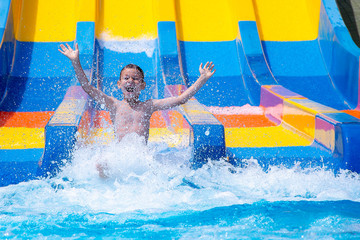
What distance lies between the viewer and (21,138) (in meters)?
Answer: 3.73

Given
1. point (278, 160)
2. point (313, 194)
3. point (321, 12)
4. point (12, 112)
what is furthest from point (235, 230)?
point (321, 12)

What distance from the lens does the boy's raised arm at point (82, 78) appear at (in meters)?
3.23

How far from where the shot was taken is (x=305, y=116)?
3.88m

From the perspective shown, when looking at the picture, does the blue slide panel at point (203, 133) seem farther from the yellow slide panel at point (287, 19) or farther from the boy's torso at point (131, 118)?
the yellow slide panel at point (287, 19)

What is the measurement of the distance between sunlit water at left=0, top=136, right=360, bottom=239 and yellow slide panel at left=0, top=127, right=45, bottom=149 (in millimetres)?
567

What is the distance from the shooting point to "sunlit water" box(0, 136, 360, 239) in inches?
89.7

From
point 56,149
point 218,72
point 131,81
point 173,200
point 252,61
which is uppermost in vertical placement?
point 252,61

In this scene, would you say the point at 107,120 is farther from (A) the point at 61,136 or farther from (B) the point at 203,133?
(B) the point at 203,133

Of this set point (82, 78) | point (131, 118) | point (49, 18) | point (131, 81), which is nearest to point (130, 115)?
point (131, 118)

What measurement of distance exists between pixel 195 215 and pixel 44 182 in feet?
3.56

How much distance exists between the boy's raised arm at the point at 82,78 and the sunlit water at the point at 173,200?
1.27 feet

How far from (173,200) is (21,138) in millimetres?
1662

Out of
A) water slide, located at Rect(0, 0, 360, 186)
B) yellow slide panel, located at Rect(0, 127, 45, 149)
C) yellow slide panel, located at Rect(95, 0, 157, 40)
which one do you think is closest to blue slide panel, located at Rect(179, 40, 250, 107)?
water slide, located at Rect(0, 0, 360, 186)

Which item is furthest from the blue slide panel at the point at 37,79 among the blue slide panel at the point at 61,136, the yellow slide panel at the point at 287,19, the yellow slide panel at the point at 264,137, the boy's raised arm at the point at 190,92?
the yellow slide panel at the point at 287,19
